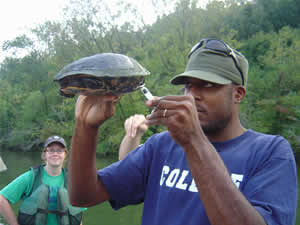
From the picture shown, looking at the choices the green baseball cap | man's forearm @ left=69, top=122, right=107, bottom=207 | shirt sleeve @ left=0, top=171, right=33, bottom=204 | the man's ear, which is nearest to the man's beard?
the man's ear

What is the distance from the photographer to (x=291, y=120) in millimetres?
20531

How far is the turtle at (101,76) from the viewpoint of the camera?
4.26 feet

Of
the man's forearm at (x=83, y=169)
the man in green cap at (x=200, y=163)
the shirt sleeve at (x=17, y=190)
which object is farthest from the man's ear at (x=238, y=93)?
the shirt sleeve at (x=17, y=190)

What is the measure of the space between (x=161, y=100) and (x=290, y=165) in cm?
78

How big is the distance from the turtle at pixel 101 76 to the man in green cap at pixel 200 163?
3.8 inches

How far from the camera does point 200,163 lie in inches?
47.9

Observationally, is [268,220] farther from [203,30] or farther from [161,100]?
[203,30]

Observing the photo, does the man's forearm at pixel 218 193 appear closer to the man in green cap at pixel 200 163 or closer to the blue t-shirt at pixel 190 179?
the man in green cap at pixel 200 163

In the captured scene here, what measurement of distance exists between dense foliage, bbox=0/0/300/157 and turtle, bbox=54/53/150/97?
31.6 ft

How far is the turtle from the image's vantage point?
130cm

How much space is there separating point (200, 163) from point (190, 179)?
1.46 ft

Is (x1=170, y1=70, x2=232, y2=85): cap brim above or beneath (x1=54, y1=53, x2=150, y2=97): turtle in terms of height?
beneath

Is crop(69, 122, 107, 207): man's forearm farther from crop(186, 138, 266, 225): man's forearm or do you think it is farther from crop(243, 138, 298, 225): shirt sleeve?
crop(243, 138, 298, 225): shirt sleeve

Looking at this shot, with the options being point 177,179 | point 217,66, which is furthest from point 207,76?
point 177,179
